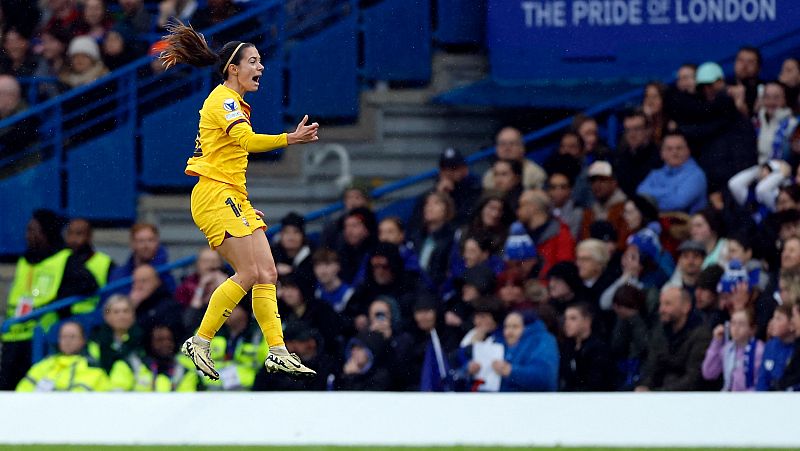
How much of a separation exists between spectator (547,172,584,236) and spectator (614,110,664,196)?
36 centimetres

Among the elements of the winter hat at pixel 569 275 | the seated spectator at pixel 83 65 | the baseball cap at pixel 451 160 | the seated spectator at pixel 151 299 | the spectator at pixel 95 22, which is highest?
the spectator at pixel 95 22

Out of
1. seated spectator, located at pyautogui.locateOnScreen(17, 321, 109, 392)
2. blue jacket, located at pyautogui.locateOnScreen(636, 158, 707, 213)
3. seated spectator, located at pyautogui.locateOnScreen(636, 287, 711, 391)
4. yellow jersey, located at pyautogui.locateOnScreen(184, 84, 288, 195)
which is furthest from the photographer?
blue jacket, located at pyautogui.locateOnScreen(636, 158, 707, 213)

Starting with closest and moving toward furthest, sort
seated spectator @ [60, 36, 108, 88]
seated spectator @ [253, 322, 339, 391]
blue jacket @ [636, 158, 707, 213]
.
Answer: seated spectator @ [253, 322, 339, 391], blue jacket @ [636, 158, 707, 213], seated spectator @ [60, 36, 108, 88]

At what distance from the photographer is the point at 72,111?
1509 centimetres

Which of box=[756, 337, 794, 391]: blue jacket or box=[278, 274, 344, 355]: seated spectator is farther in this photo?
box=[278, 274, 344, 355]: seated spectator

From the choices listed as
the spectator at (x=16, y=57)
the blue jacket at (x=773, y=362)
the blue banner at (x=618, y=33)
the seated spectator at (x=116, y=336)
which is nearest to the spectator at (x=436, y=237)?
the blue banner at (x=618, y=33)

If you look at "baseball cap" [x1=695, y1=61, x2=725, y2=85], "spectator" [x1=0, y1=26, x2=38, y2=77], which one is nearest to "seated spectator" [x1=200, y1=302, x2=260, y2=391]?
"baseball cap" [x1=695, y1=61, x2=725, y2=85]

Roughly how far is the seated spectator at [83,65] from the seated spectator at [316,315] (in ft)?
10.6

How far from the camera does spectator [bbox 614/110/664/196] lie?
13398 mm

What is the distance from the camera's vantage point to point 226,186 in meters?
9.34

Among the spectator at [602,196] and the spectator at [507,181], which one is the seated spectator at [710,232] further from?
the spectator at [507,181]

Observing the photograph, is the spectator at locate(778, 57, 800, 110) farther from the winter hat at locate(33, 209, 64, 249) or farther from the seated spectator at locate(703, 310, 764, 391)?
the winter hat at locate(33, 209, 64, 249)

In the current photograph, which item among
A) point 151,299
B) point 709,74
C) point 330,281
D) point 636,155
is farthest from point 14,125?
point 709,74

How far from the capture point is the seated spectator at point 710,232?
12.5m
